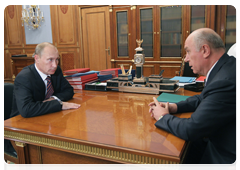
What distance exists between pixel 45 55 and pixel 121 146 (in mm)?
1124

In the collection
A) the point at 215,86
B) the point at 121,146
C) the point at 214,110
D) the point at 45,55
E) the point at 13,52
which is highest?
the point at 13,52

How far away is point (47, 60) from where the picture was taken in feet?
5.61

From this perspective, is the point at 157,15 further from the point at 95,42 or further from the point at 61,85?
the point at 61,85

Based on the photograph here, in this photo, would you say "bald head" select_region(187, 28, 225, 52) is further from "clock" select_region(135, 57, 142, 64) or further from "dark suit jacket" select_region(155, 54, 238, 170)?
"clock" select_region(135, 57, 142, 64)

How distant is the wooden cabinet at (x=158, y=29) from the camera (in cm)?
419

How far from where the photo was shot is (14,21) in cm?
677

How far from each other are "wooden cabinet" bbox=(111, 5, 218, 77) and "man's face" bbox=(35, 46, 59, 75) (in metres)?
2.74

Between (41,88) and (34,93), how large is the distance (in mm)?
80

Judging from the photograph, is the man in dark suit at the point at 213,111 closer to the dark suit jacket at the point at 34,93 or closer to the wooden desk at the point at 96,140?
the wooden desk at the point at 96,140

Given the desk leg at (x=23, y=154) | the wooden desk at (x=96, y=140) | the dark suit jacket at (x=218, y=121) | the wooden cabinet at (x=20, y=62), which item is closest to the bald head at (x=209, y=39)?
the dark suit jacket at (x=218, y=121)

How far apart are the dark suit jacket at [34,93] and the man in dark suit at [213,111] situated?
78 cm

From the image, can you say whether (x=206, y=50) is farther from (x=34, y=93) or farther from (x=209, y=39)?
(x=34, y=93)
